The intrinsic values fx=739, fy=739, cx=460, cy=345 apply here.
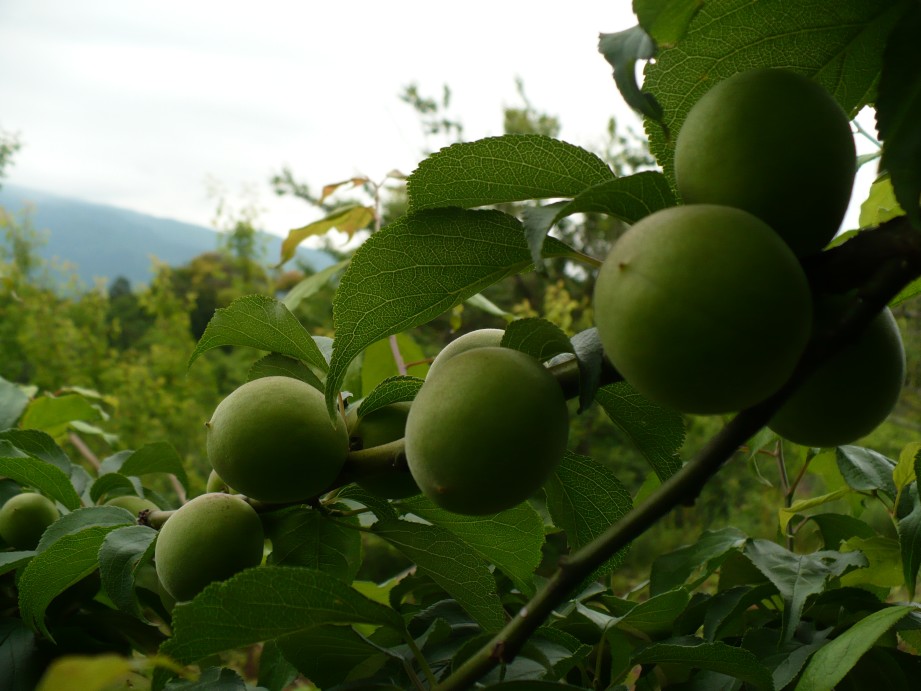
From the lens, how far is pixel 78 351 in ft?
12.4

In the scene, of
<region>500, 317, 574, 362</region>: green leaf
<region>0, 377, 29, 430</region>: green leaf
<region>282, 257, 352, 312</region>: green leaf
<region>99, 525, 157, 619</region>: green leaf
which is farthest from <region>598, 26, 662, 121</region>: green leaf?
<region>282, 257, 352, 312</region>: green leaf

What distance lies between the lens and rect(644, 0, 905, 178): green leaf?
0.38 metres

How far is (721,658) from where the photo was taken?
48cm

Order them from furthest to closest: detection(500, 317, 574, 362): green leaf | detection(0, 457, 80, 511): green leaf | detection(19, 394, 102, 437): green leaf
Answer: detection(19, 394, 102, 437): green leaf < detection(0, 457, 80, 511): green leaf < detection(500, 317, 574, 362): green leaf

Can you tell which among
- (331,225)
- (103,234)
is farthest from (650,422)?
(103,234)

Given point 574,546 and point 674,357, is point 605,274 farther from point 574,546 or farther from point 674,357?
point 574,546

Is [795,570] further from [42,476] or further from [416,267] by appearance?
[42,476]

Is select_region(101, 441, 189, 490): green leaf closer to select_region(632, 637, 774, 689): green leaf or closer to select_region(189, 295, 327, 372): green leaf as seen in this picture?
select_region(189, 295, 327, 372): green leaf

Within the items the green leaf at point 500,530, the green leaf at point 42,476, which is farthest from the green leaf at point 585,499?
the green leaf at point 42,476

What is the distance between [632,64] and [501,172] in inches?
4.1

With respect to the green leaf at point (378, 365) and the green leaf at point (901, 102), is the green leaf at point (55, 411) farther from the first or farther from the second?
the green leaf at point (901, 102)

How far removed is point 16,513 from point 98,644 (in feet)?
0.54

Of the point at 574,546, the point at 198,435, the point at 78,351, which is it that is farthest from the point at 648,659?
the point at 78,351

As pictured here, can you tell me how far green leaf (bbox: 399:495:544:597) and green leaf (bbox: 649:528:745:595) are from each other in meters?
0.27
